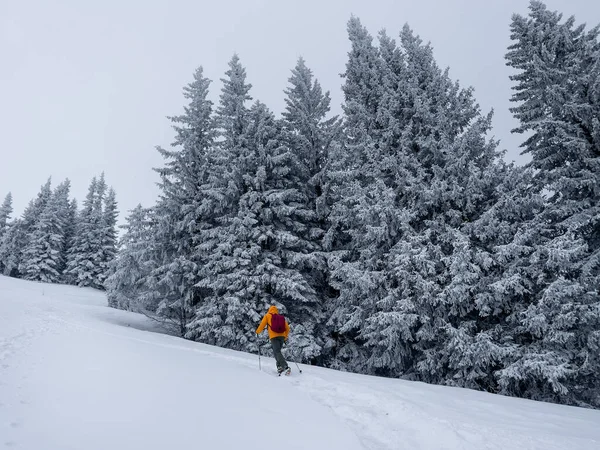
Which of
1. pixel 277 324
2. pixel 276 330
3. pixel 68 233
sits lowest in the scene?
pixel 276 330

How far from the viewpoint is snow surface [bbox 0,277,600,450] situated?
4.09 meters

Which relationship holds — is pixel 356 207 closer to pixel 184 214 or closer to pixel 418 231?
pixel 418 231

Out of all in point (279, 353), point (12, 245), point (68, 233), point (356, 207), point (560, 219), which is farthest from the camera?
point (68, 233)

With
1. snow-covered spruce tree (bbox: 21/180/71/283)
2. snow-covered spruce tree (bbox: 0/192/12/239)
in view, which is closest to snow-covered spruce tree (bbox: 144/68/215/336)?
snow-covered spruce tree (bbox: 21/180/71/283)

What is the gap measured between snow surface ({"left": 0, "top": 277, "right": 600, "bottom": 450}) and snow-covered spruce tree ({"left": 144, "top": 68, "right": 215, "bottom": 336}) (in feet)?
22.2

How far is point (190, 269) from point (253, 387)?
9.90 meters

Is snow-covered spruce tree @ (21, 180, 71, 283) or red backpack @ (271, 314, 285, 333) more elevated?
snow-covered spruce tree @ (21, 180, 71, 283)

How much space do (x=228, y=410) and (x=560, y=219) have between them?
13.2 metres

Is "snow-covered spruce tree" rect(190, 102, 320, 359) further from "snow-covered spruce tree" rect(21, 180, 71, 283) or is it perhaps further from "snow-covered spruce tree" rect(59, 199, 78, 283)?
"snow-covered spruce tree" rect(59, 199, 78, 283)

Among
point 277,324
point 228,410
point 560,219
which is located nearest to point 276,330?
point 277,324

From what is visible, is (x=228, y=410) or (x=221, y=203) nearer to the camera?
(x=228, y=410)

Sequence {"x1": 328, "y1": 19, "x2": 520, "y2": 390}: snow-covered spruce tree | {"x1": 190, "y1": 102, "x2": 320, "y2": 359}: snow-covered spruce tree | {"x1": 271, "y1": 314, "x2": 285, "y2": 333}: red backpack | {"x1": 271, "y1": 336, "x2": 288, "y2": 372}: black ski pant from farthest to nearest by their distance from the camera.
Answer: {"x1": 190, "y1": 102, "x2": 320, "y2": 359}: snow-covered spruce tree → {"x1": 328, "y1": 19, "x2": 520, "y2": 390}: snow-covered spruce tree → {"x1": 271, "y1": 314, "x2": 285, "y2": 333}: red backpack → {"x1": 271, "y1": 336, "x2": 288, "y2": 372}: black ski pant

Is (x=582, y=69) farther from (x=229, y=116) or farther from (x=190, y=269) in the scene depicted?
(x=190, y=269)

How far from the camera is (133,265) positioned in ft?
51.1
